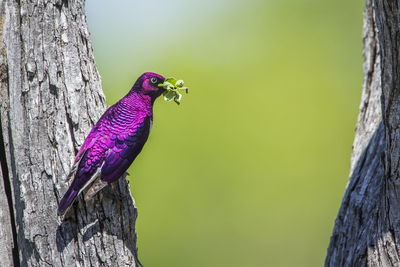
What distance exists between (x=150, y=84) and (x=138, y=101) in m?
0.13

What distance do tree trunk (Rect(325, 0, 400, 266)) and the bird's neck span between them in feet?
4.72

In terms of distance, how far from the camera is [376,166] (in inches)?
128

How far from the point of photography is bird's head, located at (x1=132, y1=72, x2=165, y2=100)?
3.07 m

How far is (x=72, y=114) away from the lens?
2.81 metres

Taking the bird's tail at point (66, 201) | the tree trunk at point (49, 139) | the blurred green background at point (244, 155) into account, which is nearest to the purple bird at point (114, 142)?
the bird's tail at point (66, 201)

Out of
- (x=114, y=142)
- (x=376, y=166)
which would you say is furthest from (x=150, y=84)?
(x=376, y=166)

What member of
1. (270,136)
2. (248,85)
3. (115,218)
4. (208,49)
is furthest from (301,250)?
(115,218)

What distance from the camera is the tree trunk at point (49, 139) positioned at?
2.70m

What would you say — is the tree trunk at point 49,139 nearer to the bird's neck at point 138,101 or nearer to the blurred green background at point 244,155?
the bird's neck at point 138,101

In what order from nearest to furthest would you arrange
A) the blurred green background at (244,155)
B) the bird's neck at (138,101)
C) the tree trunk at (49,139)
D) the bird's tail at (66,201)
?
the bird's tail at (66,201) < the tree trunk at (49,139) < the bird's neck at (138,101) < the blurred green background at (244,155)

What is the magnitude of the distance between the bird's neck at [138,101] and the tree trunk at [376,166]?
56.7 inches

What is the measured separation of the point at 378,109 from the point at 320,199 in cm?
852

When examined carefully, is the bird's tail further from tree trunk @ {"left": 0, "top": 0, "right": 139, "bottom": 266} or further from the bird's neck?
the bird's neck

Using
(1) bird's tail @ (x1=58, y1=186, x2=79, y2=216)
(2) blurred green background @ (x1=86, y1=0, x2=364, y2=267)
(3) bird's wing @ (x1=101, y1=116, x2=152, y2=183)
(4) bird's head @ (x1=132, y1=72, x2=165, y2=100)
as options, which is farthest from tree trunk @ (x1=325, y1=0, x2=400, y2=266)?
(2) blurred green background @ (x1=86, y1=0, x2=364, y2=267)
